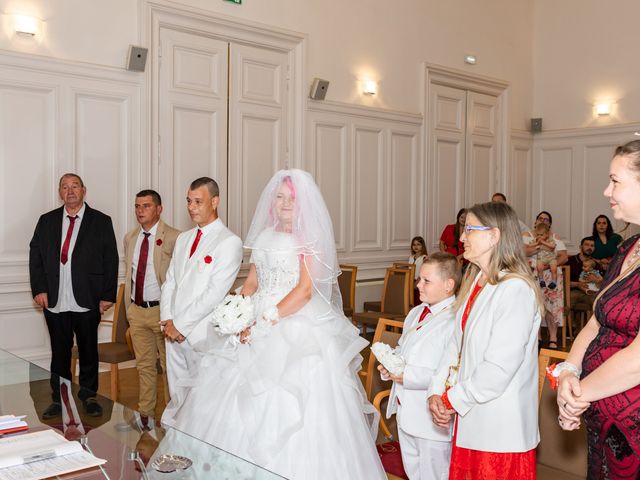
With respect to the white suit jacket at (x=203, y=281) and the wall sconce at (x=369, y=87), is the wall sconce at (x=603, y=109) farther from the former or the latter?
the white suit jacket at (x=203, y=281)

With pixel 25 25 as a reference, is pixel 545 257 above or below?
below

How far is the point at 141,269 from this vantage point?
5.25 metres

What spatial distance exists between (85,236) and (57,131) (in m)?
1.33

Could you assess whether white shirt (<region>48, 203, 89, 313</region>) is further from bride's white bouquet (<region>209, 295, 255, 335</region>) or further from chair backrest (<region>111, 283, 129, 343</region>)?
bride's white bouquet (<region>209, 295, 255, 335</region>)

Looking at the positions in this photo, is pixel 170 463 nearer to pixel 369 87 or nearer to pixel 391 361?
pixel 391 361

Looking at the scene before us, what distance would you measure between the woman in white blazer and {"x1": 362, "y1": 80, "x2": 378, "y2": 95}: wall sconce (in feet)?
19.8

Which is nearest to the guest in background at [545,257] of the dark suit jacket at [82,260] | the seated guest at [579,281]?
the seated guest at [579,281]

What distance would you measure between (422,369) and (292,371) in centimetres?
70

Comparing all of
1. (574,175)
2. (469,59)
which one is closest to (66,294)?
(469,59)

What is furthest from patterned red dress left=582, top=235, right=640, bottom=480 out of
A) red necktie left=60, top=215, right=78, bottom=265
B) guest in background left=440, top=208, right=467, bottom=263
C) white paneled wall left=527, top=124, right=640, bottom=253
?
white paneled wall left=527, top=124, right=640, bottom=253

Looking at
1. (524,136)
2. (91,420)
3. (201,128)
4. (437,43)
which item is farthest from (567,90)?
(91,420)

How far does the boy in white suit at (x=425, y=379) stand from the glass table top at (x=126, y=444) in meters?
1.14

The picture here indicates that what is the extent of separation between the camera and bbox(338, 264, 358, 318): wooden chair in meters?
7.31

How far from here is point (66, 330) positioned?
17.0ft
